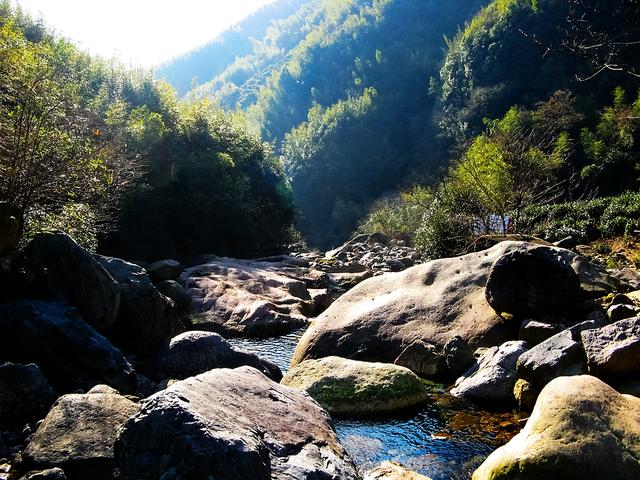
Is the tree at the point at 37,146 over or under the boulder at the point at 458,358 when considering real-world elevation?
over

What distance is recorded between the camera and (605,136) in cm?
4681

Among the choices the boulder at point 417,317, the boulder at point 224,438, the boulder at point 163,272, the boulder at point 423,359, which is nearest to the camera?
the boulder at point 224,438

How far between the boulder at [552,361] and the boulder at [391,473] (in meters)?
2.86

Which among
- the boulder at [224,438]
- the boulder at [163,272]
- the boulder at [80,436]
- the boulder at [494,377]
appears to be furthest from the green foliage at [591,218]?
the boulder at [80,436]

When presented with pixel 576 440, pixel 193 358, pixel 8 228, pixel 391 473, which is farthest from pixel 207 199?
pixel 576 440

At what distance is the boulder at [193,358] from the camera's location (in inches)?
396

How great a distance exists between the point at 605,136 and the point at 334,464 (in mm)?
48777

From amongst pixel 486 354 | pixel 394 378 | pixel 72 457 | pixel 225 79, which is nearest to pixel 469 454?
pixel 394 378

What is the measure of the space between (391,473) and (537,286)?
5.66m

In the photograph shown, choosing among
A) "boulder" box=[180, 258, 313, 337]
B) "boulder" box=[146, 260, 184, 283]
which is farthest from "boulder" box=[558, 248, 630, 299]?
"boulder" box=[146, 260, 184, 283]

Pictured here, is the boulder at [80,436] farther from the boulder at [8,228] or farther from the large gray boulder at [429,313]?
the large gray boulder at [429,313]

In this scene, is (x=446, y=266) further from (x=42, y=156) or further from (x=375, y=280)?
(x=42, y=156)

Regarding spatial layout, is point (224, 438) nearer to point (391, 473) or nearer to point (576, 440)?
point (391, 473)

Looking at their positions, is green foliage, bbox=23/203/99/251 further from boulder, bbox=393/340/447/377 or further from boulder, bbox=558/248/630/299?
boulder, bbox=558/248/630/299
